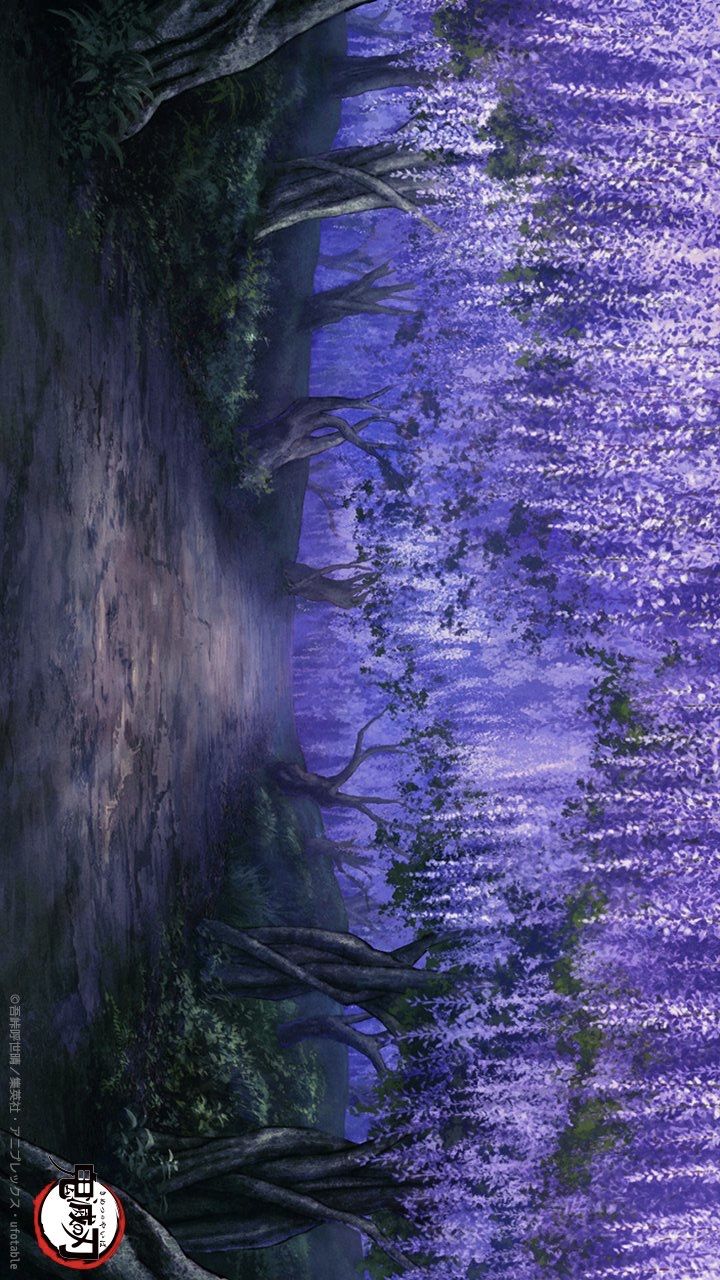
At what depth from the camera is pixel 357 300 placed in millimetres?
10055

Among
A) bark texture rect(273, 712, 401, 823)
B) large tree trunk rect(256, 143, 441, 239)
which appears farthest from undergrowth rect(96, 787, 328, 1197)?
large tree trunk rect(256, 143, 441, 239)

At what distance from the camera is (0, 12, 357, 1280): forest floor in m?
4.62

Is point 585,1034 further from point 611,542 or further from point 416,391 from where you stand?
point 416,391

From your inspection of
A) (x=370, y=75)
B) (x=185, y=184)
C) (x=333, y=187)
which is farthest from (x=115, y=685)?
(x=370, y=75)

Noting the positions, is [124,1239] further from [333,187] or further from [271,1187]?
[333,187]

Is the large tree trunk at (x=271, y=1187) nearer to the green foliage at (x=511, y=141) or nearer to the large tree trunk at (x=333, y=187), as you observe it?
the large tree trunk at (x=333, y=187)

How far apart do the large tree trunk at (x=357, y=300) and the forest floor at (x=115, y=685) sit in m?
0.65

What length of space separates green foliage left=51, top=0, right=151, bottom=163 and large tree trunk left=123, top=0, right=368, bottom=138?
0.07 metres

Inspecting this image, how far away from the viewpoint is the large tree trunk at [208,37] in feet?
18.4

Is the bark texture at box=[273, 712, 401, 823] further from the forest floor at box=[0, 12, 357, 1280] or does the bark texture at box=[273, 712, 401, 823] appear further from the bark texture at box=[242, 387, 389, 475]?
the bark texture at box=[242, 387, 389, 475]

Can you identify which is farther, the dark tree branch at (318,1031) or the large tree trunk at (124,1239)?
the dark tree branch at (318,1031)

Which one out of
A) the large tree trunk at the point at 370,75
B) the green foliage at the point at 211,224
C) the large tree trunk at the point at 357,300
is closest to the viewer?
the green foliage at the point at 211,224

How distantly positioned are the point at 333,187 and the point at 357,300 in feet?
6.69

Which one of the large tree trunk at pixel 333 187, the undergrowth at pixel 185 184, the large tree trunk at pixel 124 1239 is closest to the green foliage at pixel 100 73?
the undergrowth at pixel 185 184
